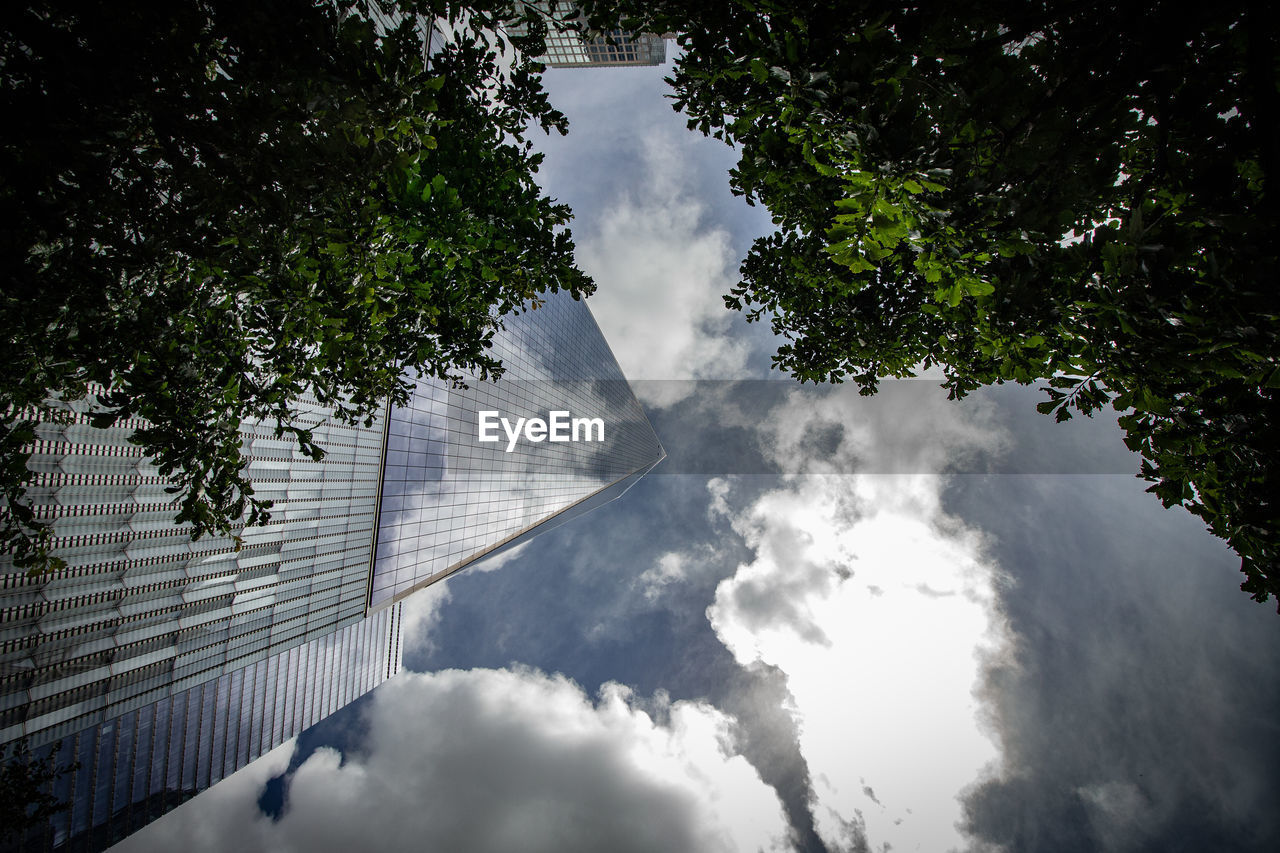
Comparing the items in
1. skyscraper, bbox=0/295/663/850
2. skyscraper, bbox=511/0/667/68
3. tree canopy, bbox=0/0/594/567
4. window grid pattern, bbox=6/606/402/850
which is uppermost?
skyscraper, bbox=511/0/667/68

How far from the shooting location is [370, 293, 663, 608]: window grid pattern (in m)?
35.5

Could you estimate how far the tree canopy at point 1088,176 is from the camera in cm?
375

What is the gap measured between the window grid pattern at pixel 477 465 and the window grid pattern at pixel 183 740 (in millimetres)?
12889

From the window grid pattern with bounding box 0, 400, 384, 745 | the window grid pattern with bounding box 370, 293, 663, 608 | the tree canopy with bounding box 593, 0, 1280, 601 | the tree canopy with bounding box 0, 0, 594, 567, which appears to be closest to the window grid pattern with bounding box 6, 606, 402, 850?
the window grid pattern with bounding box 0, 400, 384, 745

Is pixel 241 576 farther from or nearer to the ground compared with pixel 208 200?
nearer to the ground

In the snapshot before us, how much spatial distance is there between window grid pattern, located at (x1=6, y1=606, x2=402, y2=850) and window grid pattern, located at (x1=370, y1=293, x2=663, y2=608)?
1289 centimetres

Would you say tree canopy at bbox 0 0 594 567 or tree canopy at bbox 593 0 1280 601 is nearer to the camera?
tree canopy at bbox 593 0 1280 601

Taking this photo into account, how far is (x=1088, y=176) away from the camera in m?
5.04

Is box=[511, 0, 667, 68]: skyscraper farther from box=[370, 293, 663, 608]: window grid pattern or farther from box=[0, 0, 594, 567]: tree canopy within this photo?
box=[0, 0, 594, 567]: tree canopy

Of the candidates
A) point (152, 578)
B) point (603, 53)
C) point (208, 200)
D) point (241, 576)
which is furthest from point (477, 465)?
point (603, 53)

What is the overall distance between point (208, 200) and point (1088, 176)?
418 inches

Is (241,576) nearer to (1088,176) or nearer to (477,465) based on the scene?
(477,465)

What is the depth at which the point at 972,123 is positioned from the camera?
4578mm

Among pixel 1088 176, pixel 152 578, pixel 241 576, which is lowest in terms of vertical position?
pixel 241 576
